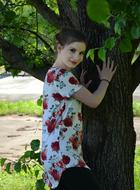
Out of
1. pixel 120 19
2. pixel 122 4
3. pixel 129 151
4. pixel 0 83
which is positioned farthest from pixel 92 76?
pixel 0 83

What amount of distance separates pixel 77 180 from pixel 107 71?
75cm

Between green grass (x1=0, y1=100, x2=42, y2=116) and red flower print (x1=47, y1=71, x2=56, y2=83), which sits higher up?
red flower print (x1=47, y1=71, x2=56, y2=83)

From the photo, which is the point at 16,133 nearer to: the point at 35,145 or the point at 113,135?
the point at 35,145

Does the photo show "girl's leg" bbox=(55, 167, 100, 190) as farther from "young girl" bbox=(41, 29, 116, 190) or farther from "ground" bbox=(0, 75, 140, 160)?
"ground" bbox=(0, 75, 140, 160)

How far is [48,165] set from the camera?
2777 mm

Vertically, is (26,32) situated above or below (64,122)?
above

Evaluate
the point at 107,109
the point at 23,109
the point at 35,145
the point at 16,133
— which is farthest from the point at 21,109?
the point at 107,109

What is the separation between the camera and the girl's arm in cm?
281

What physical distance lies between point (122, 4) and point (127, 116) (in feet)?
5.90

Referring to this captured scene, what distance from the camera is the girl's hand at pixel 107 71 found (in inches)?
121

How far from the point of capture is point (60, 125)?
275 cm

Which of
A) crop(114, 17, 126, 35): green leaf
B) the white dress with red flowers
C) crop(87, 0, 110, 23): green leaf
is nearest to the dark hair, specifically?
the white dress with red flowers

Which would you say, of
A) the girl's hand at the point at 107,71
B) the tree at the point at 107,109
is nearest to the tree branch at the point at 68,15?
the tree at the point at 107,109

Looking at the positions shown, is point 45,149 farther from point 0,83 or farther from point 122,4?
point 0,83
